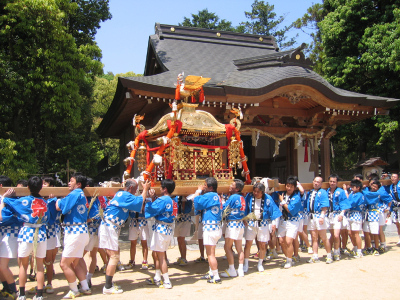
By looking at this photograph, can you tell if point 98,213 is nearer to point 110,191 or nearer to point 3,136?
point 110,191

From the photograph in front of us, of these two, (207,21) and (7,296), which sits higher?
(207,21)

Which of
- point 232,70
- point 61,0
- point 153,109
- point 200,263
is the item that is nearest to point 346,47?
point 232,70

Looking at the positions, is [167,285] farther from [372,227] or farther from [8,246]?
[372,227]

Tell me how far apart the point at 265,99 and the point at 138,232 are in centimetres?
541

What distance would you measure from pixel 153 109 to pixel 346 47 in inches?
371

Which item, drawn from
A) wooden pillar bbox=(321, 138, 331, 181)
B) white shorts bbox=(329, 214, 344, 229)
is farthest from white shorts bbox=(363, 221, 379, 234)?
wooden pillar bbox=(321, 138, 331, 181)

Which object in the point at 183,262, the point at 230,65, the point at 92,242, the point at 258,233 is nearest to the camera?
the point at 92,242

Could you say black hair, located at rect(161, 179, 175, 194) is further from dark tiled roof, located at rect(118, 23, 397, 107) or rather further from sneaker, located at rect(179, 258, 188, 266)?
dark tiled roof, located at rect(118, 23, 397, 107)

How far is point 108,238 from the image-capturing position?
4789 millimetres

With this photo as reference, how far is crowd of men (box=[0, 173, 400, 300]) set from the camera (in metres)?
4.52

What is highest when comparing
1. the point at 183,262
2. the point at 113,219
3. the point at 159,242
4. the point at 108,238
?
the point at 113,219

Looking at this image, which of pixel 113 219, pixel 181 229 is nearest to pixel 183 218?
pixel 181 229

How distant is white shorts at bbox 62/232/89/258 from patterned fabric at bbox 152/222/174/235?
1.01 metres

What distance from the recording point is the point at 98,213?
527cm
